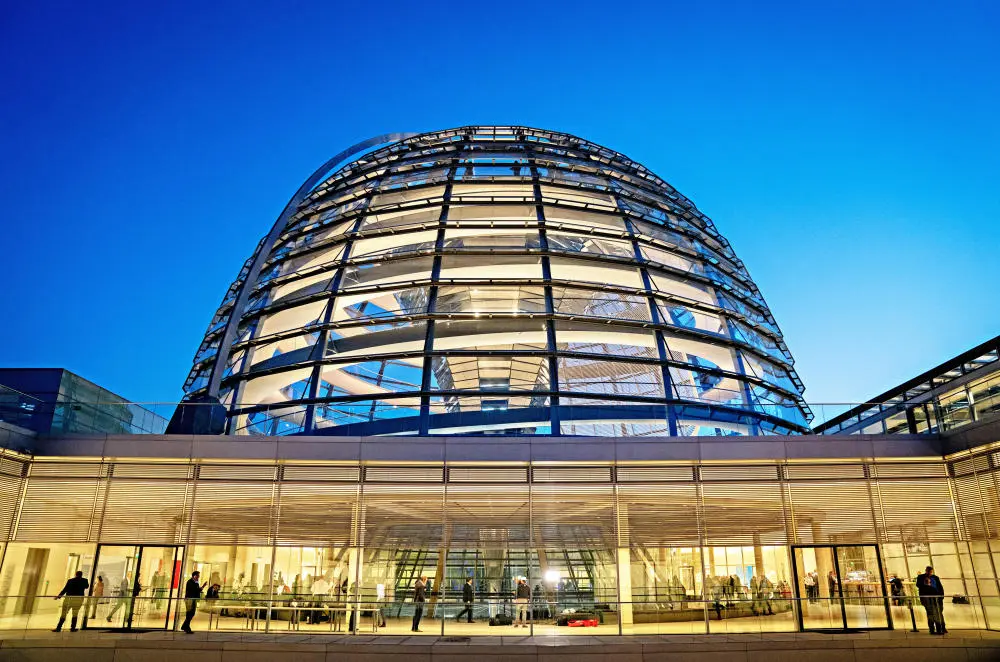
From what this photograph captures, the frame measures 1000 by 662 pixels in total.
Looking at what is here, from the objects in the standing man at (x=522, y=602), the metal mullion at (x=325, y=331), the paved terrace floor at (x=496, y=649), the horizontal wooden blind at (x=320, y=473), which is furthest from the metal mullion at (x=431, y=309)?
the paved terrace floor at (x=496, y=649)

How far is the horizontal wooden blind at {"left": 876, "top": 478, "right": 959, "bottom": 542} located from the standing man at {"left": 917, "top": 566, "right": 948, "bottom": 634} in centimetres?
126

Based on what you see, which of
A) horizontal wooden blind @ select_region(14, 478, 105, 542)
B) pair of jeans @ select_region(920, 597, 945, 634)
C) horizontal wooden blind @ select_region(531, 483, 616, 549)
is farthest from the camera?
horizontal wooden blind @ select_region(531, 483, 616, 549)

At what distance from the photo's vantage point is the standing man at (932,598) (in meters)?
17.0

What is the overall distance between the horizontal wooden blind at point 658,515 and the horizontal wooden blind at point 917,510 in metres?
4.77

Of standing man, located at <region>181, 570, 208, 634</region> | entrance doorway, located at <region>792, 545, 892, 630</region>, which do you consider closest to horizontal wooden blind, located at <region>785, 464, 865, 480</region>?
entrance doorway, located at <region>792, 545, 892, 630</region>

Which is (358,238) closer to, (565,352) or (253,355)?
(253,355)

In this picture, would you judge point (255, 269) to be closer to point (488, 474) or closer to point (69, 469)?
point (69, 469)

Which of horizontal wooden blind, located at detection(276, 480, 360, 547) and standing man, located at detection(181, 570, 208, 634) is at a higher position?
horizontal wooden blind, located at detection(276, 480, 360, 547)

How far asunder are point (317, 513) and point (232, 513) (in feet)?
6.81

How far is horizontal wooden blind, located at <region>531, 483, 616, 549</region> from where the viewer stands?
61.6 feet

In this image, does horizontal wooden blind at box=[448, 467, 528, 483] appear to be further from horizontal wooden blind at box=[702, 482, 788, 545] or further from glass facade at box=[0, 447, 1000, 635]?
horizontal wooden blind at box=[702, 482, 788, 545]

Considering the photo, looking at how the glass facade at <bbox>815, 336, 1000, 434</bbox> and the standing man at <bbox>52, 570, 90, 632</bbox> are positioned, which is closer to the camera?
the standing man at <bbox>52, 570, 90, 632</bbox>

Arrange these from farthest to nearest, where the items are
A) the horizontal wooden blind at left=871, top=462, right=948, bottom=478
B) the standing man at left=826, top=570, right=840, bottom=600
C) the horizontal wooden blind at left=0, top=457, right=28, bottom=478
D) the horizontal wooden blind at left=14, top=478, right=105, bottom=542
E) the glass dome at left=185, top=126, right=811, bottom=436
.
Result: the glass dome at left=185, top=126, right=811, bottom=436 < the horizontal wooden blind at left=871, top=462, right=948, bottom=478 < the horizontal wooden blind at left=14, top=478, right=105, bottom=542 < the horizontal wooden blind at left=0, top=457, right=28, bottom=478 < the standing man at left=826, top=570, right=840, bottom=600

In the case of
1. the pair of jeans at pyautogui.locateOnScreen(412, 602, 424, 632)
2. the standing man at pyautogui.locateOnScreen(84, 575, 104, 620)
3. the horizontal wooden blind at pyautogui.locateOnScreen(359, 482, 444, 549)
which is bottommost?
the pair of jeans at pyautogui.locateOnScreen(412, 602, 424, 632)
